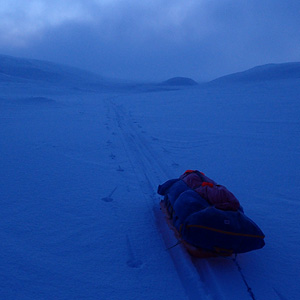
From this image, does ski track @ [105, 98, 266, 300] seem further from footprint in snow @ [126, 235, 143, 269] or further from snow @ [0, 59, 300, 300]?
footprint in snow @ [126, 235, 143, 269]

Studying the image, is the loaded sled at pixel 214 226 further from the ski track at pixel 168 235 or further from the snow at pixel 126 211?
the snow at pixel 126 211

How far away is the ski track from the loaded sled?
0.11m

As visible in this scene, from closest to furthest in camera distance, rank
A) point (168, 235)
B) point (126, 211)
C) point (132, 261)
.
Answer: point (132, 261) → point (168, 235) → point (126, 211)

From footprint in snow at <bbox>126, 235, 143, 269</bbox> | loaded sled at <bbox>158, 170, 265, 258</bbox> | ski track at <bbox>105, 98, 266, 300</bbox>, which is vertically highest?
loaded sled at <bbox>158, 170, 265, 258</bbox>

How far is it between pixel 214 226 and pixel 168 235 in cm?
68

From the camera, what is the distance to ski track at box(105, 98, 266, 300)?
6.54 ft

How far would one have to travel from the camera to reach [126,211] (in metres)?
3.11

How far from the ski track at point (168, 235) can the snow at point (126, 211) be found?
10 millimetres

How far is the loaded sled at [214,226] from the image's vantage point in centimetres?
213

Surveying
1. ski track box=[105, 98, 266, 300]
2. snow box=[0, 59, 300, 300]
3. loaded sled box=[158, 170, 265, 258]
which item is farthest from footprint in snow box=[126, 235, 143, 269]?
loaded sled box=[158, 170, 265, 258]

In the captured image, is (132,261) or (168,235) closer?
(132,261)

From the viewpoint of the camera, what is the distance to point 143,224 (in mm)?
2871

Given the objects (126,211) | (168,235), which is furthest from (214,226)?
(126,211)

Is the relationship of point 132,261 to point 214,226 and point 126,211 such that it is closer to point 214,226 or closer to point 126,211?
point 214,226
